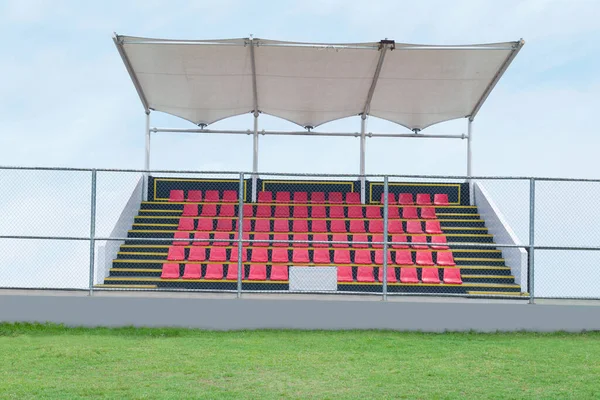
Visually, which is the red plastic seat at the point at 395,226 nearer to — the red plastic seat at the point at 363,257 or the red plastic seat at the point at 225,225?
the red plastic seat at the point at 363,257

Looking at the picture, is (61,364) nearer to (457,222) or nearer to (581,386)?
(581,386)

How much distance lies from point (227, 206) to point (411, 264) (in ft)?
14.7

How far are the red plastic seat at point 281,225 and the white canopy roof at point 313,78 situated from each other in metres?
2.88

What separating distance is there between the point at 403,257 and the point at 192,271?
166 inches

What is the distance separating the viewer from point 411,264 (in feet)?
44.5

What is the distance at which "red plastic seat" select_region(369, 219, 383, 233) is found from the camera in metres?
14.5

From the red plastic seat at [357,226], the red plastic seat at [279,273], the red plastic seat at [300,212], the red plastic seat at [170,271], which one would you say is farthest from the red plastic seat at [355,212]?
the red plastic seat at [170,271]

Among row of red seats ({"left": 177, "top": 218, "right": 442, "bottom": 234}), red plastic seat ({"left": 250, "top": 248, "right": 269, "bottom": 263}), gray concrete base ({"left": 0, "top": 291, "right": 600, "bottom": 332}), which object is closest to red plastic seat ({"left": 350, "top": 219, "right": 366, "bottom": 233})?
row of red seats ({"left": 177, "top": 218, "right": 442, "bottom": 234})

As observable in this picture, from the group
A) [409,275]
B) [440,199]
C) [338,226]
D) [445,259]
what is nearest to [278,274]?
[338,226]

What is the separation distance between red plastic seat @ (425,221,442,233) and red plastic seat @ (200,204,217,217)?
4.71m

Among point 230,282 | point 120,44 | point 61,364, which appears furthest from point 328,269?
point 120,44

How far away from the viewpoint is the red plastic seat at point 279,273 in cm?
1311

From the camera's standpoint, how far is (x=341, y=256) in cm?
1362

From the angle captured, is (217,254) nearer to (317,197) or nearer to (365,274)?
(365,274)
